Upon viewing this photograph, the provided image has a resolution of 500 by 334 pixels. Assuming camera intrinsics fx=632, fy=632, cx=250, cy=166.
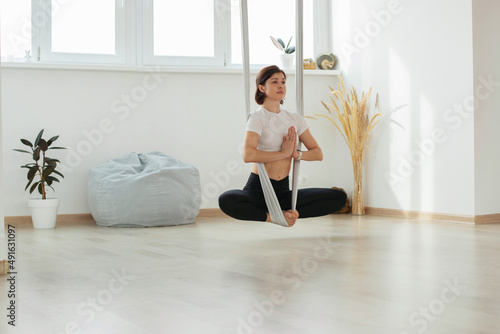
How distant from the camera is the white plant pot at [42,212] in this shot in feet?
15.3

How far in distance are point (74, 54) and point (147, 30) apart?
25.9 inches

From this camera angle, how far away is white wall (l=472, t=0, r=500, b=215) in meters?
4.41

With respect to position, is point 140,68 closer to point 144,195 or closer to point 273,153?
point 144,195

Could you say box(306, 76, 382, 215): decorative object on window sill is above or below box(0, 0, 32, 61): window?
below

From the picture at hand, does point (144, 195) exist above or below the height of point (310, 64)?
below

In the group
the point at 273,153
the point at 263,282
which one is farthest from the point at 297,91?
the point at 263,282

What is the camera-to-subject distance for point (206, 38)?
5.71 m

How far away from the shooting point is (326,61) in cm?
590

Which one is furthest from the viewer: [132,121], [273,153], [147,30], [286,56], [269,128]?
[286,56]

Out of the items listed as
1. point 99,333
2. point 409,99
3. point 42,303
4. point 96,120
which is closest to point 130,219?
point 96,120

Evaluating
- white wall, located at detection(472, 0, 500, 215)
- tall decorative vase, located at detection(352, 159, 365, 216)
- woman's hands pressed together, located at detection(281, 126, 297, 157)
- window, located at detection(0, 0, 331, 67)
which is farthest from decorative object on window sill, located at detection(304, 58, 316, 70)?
woman's hands pressed together, located at detection(281, 126, 297, 157)

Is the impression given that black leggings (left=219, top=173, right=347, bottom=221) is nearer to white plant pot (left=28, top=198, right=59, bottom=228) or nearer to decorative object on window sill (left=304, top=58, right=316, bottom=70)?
white plant pot (left=28, top=198, right=59, bottom=228)

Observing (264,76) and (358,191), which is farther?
(358,191)

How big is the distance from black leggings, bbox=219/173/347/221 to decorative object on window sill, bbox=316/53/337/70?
2284 millimetres
